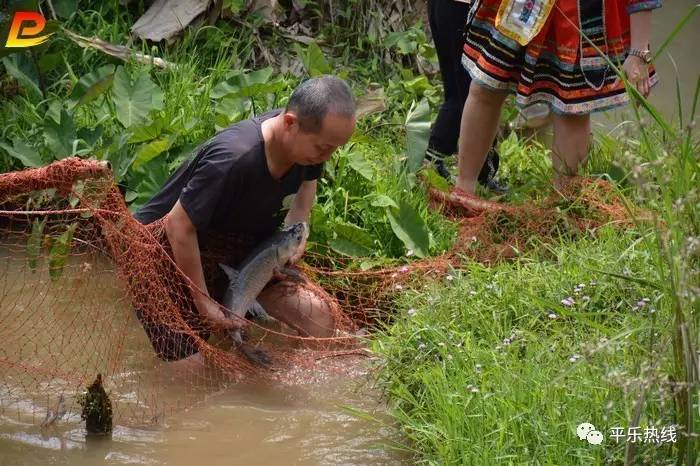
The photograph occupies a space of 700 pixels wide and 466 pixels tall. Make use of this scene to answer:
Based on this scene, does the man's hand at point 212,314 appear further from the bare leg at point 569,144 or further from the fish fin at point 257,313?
the bare leg at point 569,144

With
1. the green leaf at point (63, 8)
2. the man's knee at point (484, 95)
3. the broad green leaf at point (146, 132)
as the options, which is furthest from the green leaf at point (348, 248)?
the green leaf at point (63, 8)

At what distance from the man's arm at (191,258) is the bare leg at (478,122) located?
1.60 meters

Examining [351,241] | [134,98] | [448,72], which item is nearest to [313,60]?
[448,72]

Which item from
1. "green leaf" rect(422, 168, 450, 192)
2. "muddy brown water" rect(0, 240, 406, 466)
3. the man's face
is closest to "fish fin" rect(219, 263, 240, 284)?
"muddy brown water" rect(0, 240, 406, 466)

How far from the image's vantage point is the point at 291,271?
15.2ft

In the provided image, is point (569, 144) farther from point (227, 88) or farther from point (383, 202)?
point (227, 88)

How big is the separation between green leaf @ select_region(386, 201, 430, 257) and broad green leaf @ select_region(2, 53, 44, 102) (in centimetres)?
241

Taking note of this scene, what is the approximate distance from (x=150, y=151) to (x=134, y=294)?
1.47m

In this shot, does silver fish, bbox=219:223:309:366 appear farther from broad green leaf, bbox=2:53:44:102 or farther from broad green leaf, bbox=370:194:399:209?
broad green leaf, bbox=2:53:44:102

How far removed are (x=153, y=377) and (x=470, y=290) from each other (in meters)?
1.36

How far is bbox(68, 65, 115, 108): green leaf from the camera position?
5711mm

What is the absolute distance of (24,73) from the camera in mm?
6242

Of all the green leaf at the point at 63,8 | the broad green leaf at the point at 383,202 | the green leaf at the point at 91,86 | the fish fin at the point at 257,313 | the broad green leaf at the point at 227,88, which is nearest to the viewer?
the fish fin at the point at 257,313

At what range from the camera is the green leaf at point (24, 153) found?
551 centimetres
